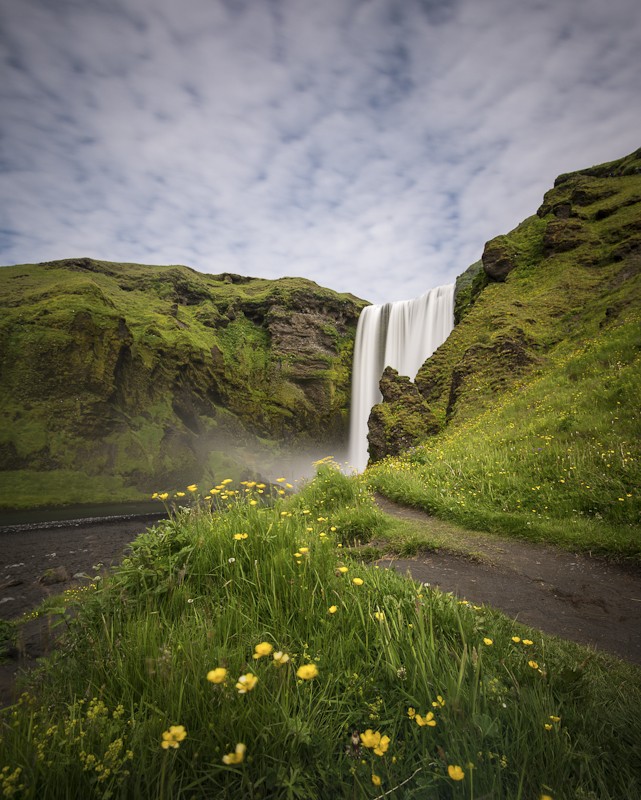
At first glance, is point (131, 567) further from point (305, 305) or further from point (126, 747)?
point (305, 305)

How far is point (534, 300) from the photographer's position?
1827 centimetres

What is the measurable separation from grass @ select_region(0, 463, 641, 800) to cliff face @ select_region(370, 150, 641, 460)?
12.0m

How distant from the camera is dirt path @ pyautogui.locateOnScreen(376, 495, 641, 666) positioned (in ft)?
10.5

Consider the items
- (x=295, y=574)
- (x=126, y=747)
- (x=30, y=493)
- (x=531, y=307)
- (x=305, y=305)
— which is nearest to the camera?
(x=126, y=747)

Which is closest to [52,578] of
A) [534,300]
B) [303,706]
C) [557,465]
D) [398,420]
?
[303,706]

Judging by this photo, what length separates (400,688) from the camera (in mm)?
1675

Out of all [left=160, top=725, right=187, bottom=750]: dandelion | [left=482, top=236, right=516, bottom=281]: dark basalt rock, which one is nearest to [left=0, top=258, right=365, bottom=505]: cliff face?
[left=482, top=236, right=516, bottom=281]: dark basalt rock

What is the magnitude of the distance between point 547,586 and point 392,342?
38.0 metres

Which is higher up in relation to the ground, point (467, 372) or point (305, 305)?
point (305, 305)

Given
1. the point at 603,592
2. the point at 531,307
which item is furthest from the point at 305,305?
the point at 603,592

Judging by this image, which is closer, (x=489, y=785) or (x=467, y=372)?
(x=489, y=785)

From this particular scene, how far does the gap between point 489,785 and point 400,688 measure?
548mm

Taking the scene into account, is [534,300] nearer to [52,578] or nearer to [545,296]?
[545,296]

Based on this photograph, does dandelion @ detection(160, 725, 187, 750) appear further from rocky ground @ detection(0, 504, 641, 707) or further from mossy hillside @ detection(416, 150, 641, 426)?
mossy hillside @ detection(416, 150, 641, 426)
